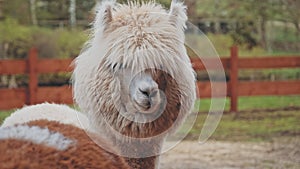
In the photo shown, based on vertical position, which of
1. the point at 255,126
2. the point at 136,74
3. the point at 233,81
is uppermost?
the point at 136,74

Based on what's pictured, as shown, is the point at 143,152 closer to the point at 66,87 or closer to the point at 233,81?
the point at 66,87

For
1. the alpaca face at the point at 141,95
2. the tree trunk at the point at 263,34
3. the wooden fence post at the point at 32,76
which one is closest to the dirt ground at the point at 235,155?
the wooden fence post at the point at 32,76

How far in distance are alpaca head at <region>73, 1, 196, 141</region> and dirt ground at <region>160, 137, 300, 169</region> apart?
328 cm

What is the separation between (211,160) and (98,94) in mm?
3764

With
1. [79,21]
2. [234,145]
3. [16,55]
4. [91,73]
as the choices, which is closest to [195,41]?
[91,73]

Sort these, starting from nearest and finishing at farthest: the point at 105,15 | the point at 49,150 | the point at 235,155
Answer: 1. the point at 49,150
2. the point at 105,15
3. the point at 235,155

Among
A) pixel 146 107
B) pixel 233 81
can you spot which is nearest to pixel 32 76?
pixel 233 81

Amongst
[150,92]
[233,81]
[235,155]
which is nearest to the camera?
[150,92]

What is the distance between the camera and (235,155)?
19.7 ft

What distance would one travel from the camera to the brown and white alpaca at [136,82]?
2.06 metres

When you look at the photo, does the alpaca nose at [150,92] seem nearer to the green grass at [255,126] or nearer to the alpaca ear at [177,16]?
the alpaca ear at [177,16]

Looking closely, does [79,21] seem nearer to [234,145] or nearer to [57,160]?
[234,145]

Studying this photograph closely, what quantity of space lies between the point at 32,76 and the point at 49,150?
21.9ft

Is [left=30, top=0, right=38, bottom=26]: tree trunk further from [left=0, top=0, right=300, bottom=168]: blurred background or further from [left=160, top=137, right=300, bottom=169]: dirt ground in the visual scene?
[left=160, top=137, right=300, bottom=169]: dirt ground
